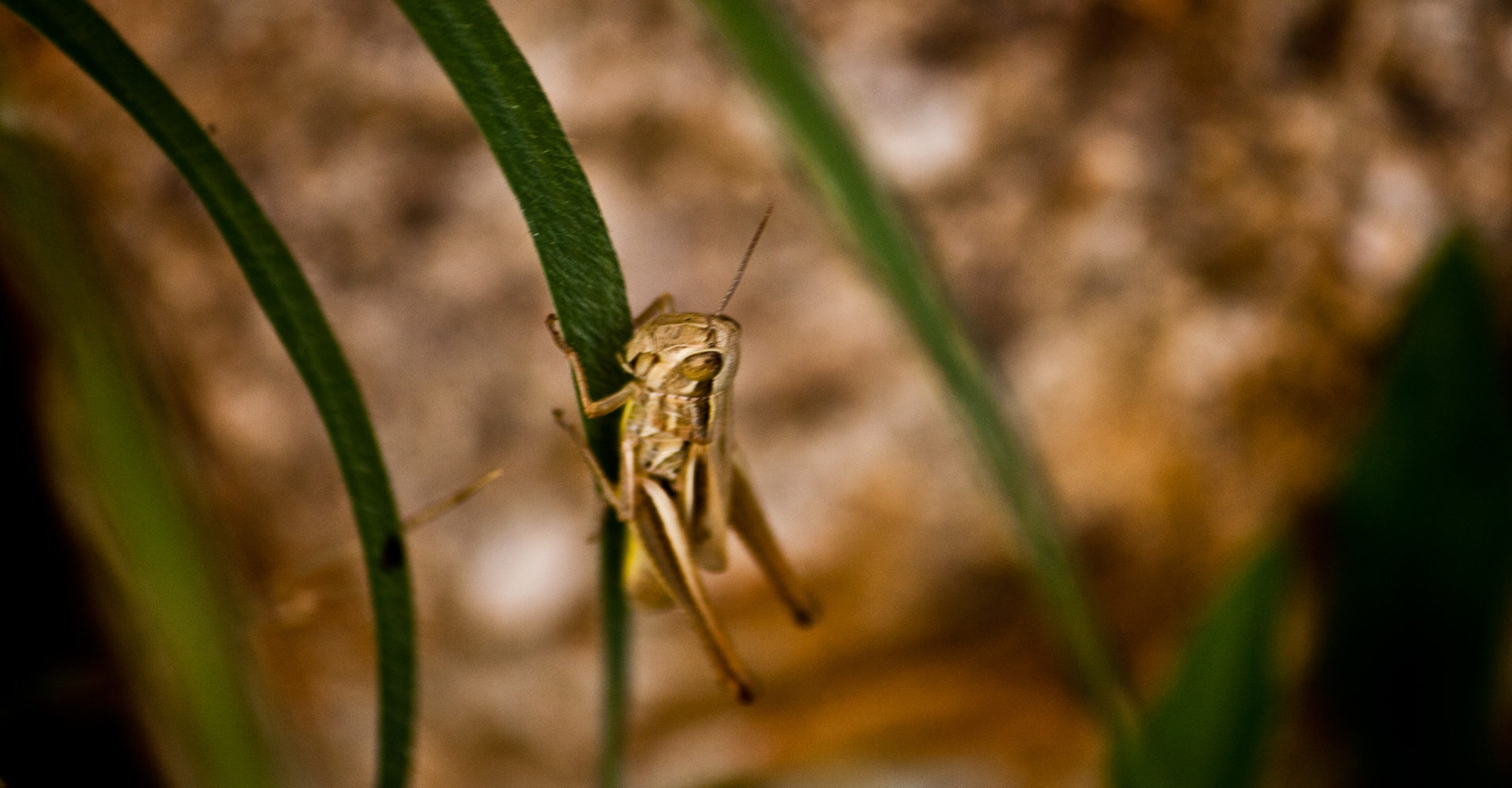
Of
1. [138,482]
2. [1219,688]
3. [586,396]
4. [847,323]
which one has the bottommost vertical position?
[1219,688]

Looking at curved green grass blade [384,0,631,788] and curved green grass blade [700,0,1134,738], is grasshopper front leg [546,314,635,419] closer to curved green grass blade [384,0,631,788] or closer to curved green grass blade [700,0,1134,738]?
curved green grass blade [384,0,631,788]

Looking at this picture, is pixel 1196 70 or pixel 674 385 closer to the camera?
pixel 674 385

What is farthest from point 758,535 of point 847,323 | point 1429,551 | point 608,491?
point 1429,551

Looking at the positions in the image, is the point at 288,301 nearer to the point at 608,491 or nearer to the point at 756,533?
the point at 608,491

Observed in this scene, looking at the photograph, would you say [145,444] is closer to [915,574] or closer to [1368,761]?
[915,574]

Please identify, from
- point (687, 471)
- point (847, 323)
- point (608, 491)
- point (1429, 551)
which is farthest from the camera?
point (847, 323)

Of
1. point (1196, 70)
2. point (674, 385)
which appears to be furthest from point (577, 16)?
point (1196, 70)

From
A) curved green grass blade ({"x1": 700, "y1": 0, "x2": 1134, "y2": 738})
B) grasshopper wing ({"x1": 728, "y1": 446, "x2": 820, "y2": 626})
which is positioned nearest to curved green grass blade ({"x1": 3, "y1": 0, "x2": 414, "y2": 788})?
curved green grass blade ({"x1": 700, "y1": 0, "x2": 1134, "y2": 738})
